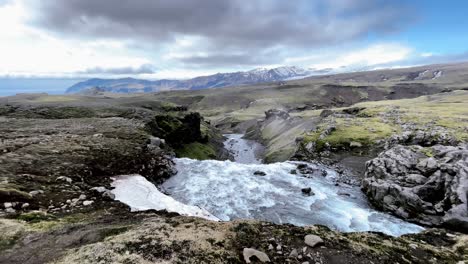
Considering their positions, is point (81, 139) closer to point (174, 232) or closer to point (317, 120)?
point (174, 232)

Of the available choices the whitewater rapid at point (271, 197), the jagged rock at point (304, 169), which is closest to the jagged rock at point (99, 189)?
the whitewater rapid at point (271, 197)

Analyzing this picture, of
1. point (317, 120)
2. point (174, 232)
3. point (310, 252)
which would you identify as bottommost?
point (317, 120)

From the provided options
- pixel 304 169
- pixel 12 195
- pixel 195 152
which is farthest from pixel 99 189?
pixel 195 152

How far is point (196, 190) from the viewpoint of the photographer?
47.5 metres

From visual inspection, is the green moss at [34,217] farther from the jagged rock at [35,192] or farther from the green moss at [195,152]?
the green moss at [195,152]

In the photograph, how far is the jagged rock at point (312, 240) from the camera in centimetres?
1969

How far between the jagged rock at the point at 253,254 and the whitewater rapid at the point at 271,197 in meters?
14.7

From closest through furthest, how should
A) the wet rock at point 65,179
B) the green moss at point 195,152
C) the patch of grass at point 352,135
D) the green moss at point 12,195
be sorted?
the green moss at point 12,195, the wet rock at point 65,179, the patch of grass at point 352,135, the green moss at point 195,152

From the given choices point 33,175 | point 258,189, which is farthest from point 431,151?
point 33,175

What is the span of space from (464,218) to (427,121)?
7020 cm

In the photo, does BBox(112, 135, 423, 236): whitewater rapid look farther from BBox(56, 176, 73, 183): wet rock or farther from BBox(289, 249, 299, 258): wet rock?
BBox(289, 249, 299, 258): wet rock

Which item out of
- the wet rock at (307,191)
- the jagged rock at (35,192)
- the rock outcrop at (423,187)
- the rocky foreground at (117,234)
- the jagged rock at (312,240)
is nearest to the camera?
the rocky foreground at (117,234)

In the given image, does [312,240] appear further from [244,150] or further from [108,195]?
[244,150]

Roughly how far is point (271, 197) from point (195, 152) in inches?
1996
